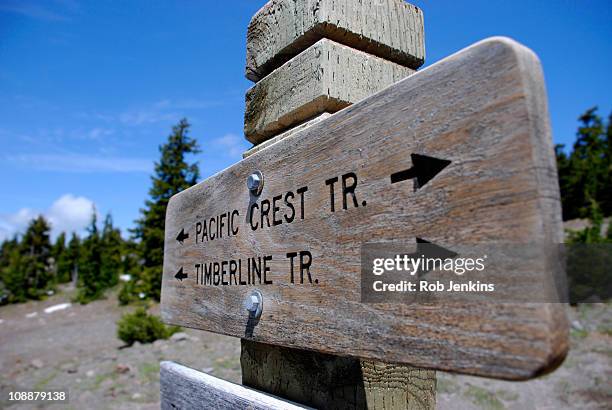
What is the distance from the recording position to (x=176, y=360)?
659 cm

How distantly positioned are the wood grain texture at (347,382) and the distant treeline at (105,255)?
506 inches

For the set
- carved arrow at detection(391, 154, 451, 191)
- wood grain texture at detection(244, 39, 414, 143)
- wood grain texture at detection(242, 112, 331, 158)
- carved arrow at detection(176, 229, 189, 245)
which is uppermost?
wood grain texture at detection(244, 39, 414, 143)

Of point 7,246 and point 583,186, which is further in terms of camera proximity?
point 7,246

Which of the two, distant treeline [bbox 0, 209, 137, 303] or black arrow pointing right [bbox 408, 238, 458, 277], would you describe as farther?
distant treeline [bbox 0, 209, 137, 303]

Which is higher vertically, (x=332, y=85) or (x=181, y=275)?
(x=332, y=85)

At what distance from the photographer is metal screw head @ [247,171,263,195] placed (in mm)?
1212

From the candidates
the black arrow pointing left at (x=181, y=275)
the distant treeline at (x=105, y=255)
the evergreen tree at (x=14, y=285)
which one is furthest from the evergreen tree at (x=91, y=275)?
the black arrow pointing left at (x=181, y=275)

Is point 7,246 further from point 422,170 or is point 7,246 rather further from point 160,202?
point 422,170

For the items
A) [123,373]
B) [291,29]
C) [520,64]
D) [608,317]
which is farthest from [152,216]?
[520,64]

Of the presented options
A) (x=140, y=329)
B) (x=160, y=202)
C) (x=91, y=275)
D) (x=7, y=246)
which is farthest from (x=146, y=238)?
(x=7, y=246)

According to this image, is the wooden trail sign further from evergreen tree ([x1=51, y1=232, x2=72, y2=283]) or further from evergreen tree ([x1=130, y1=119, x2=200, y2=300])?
evergreen tree ([x1=51, y1=232, x2=72, y2=283])

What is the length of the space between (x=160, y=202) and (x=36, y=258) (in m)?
15.8

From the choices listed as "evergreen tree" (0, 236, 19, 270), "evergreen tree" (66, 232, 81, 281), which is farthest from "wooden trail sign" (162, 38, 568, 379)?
"evergreen tree" (0, 236, 19, 270)

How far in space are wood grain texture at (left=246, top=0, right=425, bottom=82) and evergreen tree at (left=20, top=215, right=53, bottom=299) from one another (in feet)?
84.8
